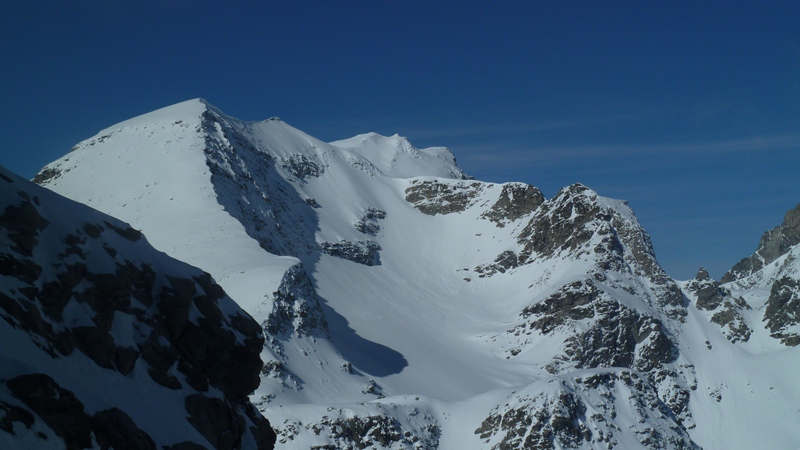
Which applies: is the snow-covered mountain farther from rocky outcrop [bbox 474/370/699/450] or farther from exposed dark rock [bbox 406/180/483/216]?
exposed dark rock [bbox 406/180/483/216]

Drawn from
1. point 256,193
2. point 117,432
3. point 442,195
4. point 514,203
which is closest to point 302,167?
point 442,195

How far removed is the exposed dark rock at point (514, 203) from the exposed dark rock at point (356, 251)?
24.1 meters

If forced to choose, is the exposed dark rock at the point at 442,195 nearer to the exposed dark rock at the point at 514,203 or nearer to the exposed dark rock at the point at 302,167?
the exposed dark rock at the point at 514,203

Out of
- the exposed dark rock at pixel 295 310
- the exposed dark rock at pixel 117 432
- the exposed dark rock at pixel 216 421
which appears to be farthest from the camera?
the exposed dark rock at pixel 295 310

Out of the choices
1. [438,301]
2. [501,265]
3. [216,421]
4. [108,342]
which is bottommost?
[216,421]

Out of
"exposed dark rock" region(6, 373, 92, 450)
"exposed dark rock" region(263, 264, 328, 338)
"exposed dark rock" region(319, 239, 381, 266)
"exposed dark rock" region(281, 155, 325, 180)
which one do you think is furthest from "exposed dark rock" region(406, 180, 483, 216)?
"exposed dark rock" region(6, 373, 92, 450)

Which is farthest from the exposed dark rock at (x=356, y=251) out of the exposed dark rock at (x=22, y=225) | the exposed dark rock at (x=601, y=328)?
the exposed dark rock at (x=22, y=225)

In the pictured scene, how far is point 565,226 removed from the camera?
402 feet

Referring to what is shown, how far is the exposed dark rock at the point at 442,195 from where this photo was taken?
469 feet

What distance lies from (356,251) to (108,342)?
9809cm

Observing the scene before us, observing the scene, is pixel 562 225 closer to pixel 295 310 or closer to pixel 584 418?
pixel 584 418

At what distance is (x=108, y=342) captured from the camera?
22.0 meters

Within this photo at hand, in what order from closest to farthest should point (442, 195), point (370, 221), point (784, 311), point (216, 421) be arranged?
point (216, 421)
point (784, 311)
point (370, 221)
point (442, 195)

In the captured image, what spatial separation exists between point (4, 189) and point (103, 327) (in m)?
4.77
